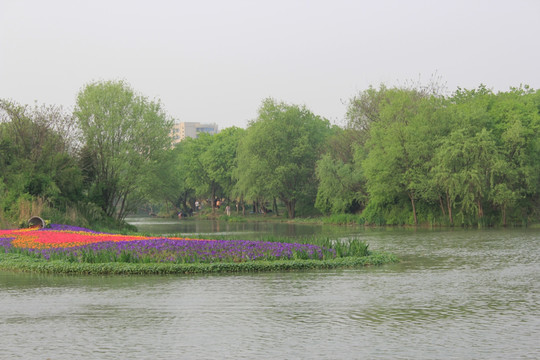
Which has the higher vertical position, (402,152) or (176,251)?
(402,152)

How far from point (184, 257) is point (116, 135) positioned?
1378 inches

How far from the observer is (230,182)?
100938 millimetres

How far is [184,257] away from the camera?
77.9ft

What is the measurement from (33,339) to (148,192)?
46.6 m

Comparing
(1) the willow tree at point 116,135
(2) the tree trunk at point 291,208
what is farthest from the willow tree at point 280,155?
(1) the willow tree at point 116,135

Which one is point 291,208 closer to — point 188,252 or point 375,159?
point 375,159

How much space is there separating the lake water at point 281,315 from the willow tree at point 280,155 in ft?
190

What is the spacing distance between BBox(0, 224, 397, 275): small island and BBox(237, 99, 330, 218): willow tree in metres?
53.8

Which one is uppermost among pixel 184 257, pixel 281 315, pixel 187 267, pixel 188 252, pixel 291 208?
pixel 291 208

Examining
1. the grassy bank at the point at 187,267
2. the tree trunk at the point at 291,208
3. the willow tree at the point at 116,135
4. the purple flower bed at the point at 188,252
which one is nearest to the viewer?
the grassy bank at the point at 187,267

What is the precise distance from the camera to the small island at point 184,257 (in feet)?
74.6

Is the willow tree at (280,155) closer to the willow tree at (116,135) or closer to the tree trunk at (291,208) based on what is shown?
the tree trunk at (291,208)

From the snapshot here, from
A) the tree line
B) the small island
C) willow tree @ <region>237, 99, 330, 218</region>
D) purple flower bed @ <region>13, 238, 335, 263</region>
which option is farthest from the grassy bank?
willow tree @ <region>237, 99, 330, 218</region>

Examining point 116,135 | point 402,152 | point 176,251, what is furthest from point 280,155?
point 176,251
